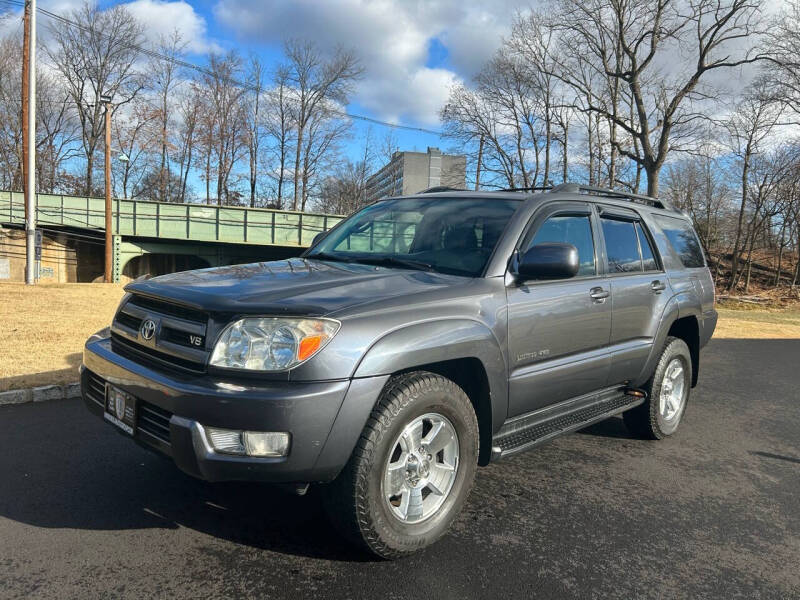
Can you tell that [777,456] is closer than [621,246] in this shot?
No

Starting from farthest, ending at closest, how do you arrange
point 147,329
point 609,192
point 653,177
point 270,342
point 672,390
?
1. point 653,177
2. point 672,390
3. point 609,192
4. point 147,329
5. point 270,342

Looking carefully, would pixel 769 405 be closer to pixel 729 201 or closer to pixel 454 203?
pixel 454 203

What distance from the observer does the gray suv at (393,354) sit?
2.48 metres

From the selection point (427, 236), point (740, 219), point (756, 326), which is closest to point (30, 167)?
point (427, 236)

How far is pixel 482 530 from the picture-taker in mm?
3211

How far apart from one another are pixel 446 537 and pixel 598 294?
74.1 inches

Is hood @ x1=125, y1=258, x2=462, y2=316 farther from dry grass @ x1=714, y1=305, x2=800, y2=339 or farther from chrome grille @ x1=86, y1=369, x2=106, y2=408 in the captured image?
dry grass @ x1=714, y1=305, x2=800, y2=339

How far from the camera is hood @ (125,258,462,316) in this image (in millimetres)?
2605

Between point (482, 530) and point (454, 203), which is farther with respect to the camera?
point (454, 203)

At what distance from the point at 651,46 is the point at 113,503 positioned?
29.9 meters

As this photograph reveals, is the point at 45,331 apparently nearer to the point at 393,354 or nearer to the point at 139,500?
the point at 139,500

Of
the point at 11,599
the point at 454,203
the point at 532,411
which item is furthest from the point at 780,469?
the point at 11,599

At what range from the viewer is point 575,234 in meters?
4.03

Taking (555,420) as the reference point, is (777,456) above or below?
below
